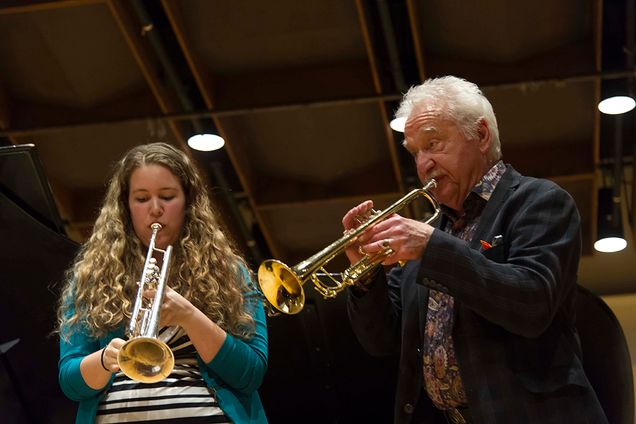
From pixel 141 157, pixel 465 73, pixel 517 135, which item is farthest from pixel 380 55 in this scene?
pixel 141 157

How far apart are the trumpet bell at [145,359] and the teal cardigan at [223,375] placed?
0.76 ft

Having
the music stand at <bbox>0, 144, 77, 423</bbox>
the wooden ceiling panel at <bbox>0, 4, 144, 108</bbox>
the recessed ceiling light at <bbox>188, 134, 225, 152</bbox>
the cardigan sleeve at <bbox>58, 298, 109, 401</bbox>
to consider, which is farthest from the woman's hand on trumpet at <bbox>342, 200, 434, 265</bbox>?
the recessed ceiling light at <bbox>188, 134, 225, 152</bbox>

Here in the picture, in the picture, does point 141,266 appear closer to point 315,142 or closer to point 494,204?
point 494,204

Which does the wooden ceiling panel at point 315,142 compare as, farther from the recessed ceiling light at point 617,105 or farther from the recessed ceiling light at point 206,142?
the recessed ceiling light at point 617,105

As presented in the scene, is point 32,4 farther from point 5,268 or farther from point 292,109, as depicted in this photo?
point 5,268

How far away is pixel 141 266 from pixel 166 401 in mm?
433

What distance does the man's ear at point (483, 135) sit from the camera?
2812mm

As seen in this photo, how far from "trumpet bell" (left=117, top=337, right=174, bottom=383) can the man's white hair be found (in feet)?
3.46

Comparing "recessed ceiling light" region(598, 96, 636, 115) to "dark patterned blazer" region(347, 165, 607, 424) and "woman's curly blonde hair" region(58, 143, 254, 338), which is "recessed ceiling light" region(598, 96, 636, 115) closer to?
"dark patterned blazer" region(347, 165, 607, 424)

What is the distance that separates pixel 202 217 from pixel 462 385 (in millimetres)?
832

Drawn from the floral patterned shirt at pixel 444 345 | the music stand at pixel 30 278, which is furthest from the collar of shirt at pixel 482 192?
the music stand at pixel 30 278

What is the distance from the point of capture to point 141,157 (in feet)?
9.22

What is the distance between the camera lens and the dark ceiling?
16.9 ft

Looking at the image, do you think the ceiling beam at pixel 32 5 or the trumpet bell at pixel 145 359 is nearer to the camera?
the trumpet bell at pixel 145 359
